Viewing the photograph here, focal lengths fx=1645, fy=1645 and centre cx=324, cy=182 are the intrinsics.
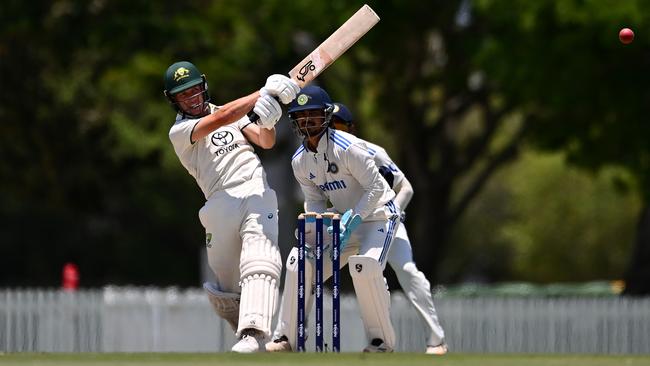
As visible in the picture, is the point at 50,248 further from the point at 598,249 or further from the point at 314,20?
the point at 314,20

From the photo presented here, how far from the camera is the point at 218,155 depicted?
9.75m

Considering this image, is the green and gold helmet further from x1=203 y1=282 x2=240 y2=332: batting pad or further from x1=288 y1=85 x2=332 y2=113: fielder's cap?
x1=203 y1=282 x2=240 y2=332: batting pad

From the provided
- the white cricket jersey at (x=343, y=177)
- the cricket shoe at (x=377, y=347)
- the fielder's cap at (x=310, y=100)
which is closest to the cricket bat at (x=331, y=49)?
the fielder's cap at (x=310, y=100)

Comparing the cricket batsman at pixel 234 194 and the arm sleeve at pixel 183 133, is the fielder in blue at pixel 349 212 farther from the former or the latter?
the arm sleeve at pixel 183 133

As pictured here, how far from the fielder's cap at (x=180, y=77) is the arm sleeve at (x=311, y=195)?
2.58 feet

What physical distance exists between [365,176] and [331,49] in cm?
81

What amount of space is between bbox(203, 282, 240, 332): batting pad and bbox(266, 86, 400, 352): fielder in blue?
1.39ft

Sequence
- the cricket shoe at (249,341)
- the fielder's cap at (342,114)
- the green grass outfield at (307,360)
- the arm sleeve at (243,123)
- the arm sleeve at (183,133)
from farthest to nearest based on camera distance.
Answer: the fielder's cap at (342,114), the arm sleeve at (243,123), the arm sleeve at (183,133), the cricket shoe at (249,341), the green grass outfield at (307,360)

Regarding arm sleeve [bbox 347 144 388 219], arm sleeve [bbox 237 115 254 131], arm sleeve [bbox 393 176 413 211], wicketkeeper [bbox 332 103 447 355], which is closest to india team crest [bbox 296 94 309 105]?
arm sleeve [bbox 347 144 388 219]

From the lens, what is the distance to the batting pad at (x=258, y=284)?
9.27 m

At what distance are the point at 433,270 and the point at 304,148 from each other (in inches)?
709

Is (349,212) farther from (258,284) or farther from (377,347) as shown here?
(377,347)

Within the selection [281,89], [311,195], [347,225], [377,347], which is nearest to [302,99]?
[281,89]

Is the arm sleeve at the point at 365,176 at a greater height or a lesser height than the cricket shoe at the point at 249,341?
greater
